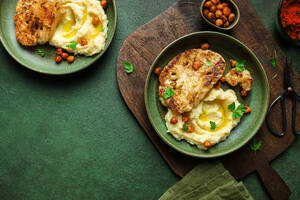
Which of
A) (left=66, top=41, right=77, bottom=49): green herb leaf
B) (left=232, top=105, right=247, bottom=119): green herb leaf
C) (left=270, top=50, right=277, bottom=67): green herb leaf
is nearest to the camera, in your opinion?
(left=232, top=105, right=247, bottom=119): green herb leaf

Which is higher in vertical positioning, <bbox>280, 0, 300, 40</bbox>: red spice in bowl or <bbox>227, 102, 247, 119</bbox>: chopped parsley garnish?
<bbox>280, 0, 300, 40</bbox>: red spice in bowl

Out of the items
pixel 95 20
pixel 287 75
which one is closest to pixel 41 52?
pixel 95 20

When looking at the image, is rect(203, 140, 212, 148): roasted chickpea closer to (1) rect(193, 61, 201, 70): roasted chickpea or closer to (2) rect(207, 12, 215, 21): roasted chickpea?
(1) rect(193, 61, 201, 70): roasted chickpea

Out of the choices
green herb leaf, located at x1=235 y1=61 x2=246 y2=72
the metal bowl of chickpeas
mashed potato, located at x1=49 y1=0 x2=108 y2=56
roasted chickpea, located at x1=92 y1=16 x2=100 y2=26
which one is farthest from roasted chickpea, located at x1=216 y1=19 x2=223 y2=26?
roasted chickpea, located at x1=92 y1=16 x2=100 y2=26

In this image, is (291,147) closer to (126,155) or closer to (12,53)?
(126,155)

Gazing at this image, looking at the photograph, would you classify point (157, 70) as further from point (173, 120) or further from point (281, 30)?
point (281, 30)
